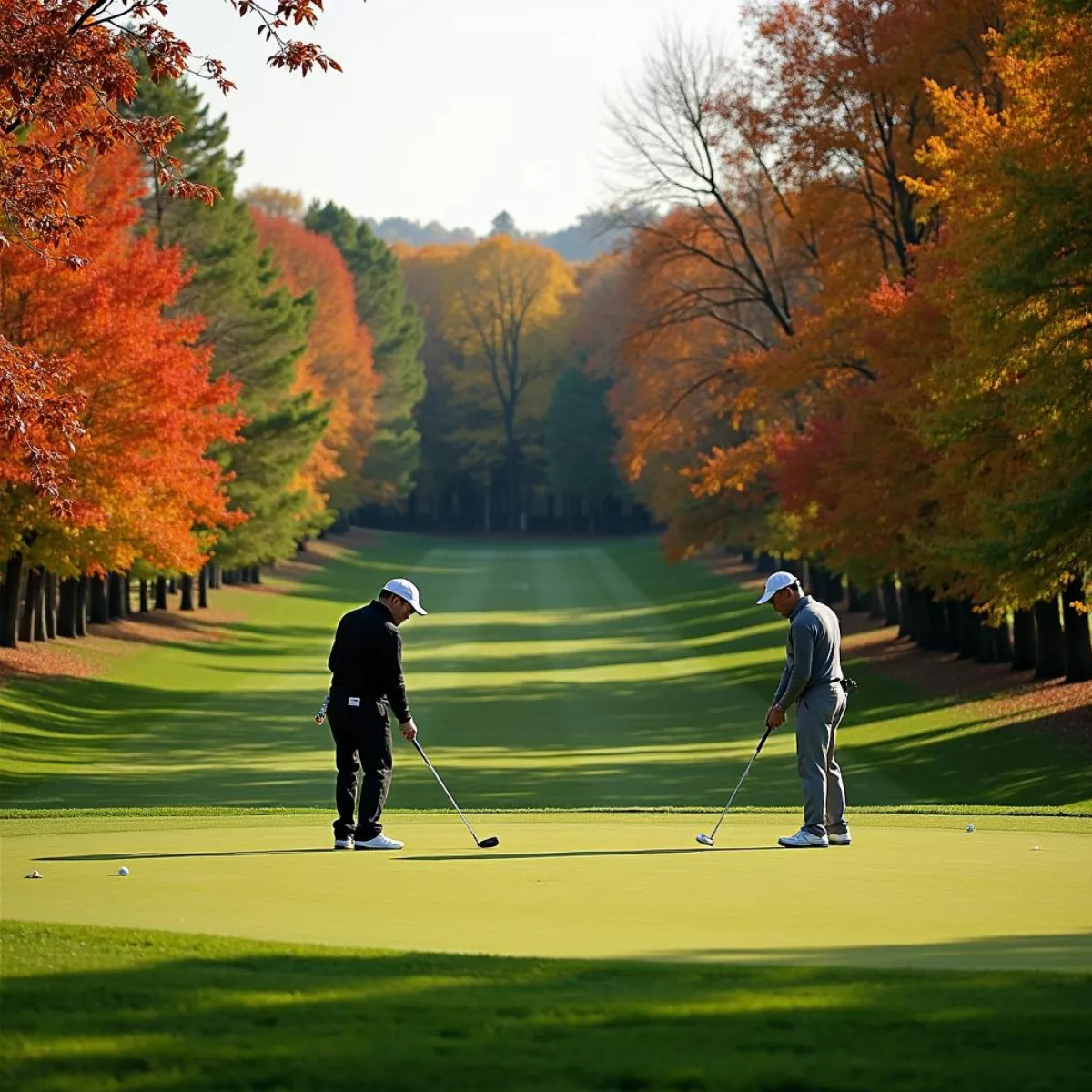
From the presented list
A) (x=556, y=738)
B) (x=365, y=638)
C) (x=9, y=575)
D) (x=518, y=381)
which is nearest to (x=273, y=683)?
(x=9, y=575)

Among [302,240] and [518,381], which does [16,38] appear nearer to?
[302,240]

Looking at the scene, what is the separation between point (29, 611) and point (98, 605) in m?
10.3

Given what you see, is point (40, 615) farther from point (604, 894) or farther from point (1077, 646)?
point (604, 894)

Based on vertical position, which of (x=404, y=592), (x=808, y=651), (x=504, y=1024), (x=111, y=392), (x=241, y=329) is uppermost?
(x=241, y=329)

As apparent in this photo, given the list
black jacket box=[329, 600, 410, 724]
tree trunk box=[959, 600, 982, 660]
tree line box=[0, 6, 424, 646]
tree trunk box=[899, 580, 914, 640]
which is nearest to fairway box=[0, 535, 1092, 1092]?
black jacket box=[329, 600, 410, 724]

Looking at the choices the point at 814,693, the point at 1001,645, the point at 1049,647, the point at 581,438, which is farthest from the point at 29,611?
the point at 581,438

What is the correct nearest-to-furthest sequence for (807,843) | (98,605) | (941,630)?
(807,843) → (941,630) → (98,605)

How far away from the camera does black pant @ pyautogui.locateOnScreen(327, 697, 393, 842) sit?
15.2 metres

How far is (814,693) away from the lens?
15.7m

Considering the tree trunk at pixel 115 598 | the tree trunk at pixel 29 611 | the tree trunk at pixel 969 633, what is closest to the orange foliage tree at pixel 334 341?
the tree trunk at pixel 115 598

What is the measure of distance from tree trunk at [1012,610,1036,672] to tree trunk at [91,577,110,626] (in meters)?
29.0

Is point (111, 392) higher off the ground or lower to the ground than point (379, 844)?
higher

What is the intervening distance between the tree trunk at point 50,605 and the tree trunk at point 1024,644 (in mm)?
25028

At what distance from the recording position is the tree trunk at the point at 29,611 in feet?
163
